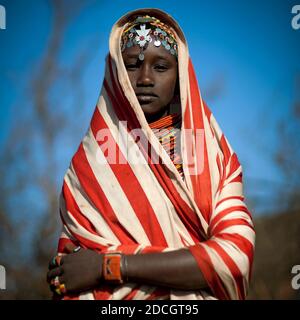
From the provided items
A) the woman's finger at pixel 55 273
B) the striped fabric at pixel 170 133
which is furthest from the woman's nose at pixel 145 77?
the woman's finger at pixel 55 273

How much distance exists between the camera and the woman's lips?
2305mm

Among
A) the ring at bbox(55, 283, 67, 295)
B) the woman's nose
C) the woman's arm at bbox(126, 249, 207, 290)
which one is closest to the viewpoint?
the woman's arm at bbox(126, 249, 207, 290)

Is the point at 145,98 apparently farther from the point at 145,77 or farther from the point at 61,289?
the point at 61,289

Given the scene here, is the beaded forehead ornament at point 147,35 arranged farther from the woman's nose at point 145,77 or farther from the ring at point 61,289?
the ring at point 61,289

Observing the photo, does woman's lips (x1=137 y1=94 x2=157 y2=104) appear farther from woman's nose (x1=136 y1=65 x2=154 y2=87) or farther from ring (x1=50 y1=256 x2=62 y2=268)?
ring (x1=50 y1=256 x2=62 y2=268)

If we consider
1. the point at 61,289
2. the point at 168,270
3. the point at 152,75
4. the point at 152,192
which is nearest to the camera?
the point at 168,270

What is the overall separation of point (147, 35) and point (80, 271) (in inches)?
41.2

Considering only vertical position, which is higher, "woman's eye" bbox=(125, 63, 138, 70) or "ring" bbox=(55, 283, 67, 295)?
"woman's eye" bbox=(125, 63, 138, 70)

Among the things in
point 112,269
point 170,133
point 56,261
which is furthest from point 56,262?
point 170,133

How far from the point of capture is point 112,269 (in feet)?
6.49

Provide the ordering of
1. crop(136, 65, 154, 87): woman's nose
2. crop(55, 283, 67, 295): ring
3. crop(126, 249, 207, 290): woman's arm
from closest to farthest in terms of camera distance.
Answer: crop(126, 249, 207, 290): woman's arm < crop(55, 283, 67, 295): ring < crop(136, 65, 154, 87): woman's nose

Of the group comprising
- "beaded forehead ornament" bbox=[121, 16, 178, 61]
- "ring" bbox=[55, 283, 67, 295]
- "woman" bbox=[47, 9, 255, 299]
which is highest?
"beaded forehead ornament" bbox=[121, 16, 178, 61]

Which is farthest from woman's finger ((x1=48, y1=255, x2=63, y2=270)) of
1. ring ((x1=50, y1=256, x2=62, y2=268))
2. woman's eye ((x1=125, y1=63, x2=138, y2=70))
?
woman's eye ((x1=125, y1=63, x2=138, y2=70))

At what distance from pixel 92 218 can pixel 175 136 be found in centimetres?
52
